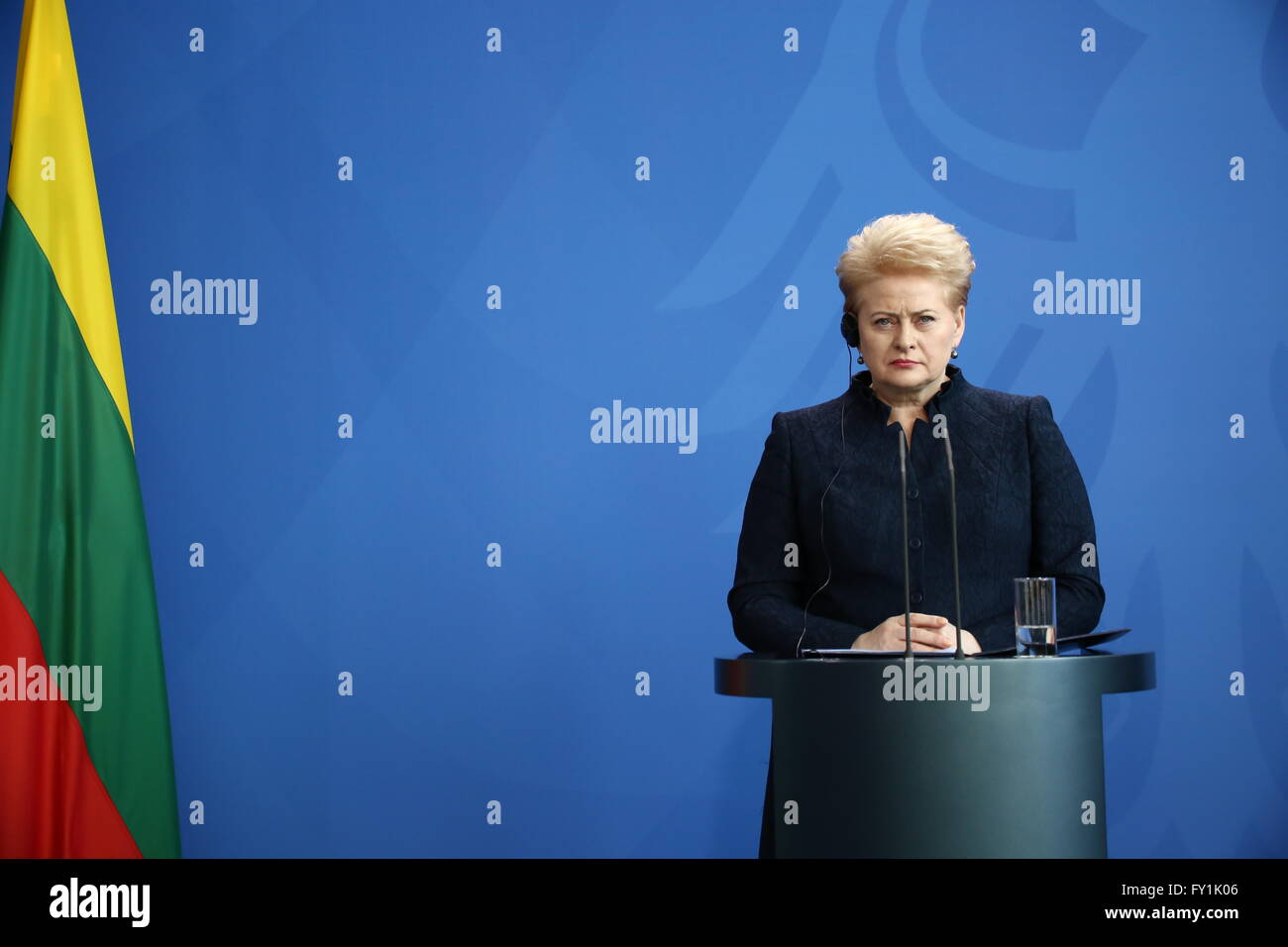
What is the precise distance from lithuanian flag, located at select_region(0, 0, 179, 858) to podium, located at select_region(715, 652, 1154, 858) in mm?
2115

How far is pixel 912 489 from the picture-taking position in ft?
7.55

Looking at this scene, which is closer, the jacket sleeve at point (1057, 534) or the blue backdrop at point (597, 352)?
the jacket sleeve at point (1057, 534)

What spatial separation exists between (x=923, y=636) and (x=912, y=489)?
444 mm

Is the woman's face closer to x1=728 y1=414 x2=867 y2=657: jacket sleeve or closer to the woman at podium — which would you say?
the woman at podium

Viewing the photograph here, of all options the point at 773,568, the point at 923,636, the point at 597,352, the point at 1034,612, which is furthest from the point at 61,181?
the point at 1034,612

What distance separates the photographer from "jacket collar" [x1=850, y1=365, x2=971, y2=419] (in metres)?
2.39

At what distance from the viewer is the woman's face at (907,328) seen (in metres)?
2.32

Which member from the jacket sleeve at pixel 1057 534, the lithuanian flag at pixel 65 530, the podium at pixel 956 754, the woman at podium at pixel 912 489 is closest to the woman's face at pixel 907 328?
the woman at podium at pixel 912 489

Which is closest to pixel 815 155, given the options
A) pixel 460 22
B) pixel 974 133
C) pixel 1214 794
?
pixel 974 133

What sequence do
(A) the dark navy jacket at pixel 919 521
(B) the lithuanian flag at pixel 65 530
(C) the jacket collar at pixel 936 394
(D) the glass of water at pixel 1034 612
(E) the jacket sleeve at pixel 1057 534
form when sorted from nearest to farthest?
(D) the glass of water at pixel 1034 612 → (E) the jacket sleeve at pixel 1057 534 → (A) the dark navy jacket at pixel 919 521 → (C) the jacket collar at pixel 936 394 → (B) the lithuanian flag at pixel 65 530

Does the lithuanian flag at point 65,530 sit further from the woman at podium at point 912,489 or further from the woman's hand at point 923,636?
the woman's hand at point 923,636

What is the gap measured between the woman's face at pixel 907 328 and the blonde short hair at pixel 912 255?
0.01 m
